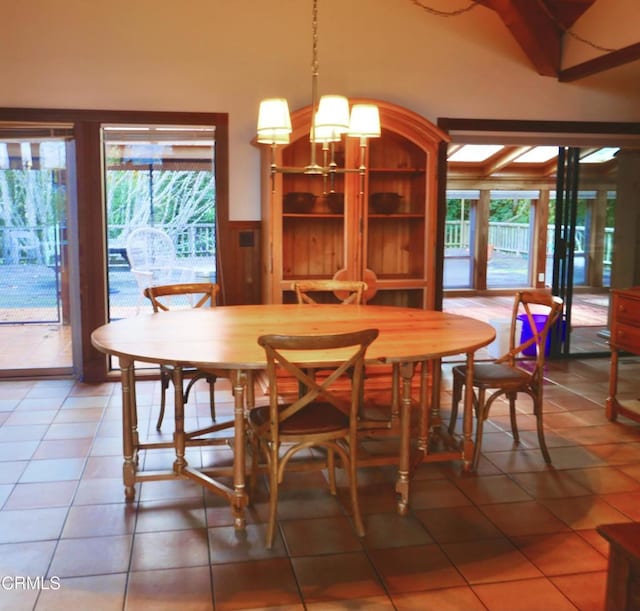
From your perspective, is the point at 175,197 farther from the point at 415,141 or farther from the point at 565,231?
the point at 565,231

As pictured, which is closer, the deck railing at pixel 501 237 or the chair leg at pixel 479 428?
the chair leg at pixel 479 428

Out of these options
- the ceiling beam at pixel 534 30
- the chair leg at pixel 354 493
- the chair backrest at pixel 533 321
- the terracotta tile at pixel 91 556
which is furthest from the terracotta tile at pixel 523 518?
the ceiling beam at pixel 534 30

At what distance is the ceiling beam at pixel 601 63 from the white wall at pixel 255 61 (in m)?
0.12

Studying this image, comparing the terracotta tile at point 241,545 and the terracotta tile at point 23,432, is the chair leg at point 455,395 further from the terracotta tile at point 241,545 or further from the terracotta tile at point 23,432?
the terracotta tile at point 23,432

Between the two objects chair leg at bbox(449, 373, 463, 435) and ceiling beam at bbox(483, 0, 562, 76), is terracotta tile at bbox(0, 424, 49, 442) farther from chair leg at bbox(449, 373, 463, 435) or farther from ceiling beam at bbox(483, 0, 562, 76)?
ceiling beam at bbox(483, 0, 562, 76)

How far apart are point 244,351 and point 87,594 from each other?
38.9 inches

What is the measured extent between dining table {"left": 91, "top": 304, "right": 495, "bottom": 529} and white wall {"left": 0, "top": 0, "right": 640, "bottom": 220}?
1.84 m

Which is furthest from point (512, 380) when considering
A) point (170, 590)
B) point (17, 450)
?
point (17, 450)

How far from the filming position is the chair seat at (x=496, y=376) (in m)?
3.39

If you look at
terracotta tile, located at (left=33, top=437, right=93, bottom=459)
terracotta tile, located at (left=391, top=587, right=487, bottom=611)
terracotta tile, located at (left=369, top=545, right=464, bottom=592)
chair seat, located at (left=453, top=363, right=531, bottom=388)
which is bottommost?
terracotta tile, located at (left=391, top=587, right=487, bottom=611)

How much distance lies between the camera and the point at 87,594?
230cm

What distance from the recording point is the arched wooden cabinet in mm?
4668

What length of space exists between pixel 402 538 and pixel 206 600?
81cm

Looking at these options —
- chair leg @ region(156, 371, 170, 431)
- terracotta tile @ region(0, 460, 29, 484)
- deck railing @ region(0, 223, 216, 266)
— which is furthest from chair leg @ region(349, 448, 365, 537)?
deck railing @ region(0, 223, 216, 266)
